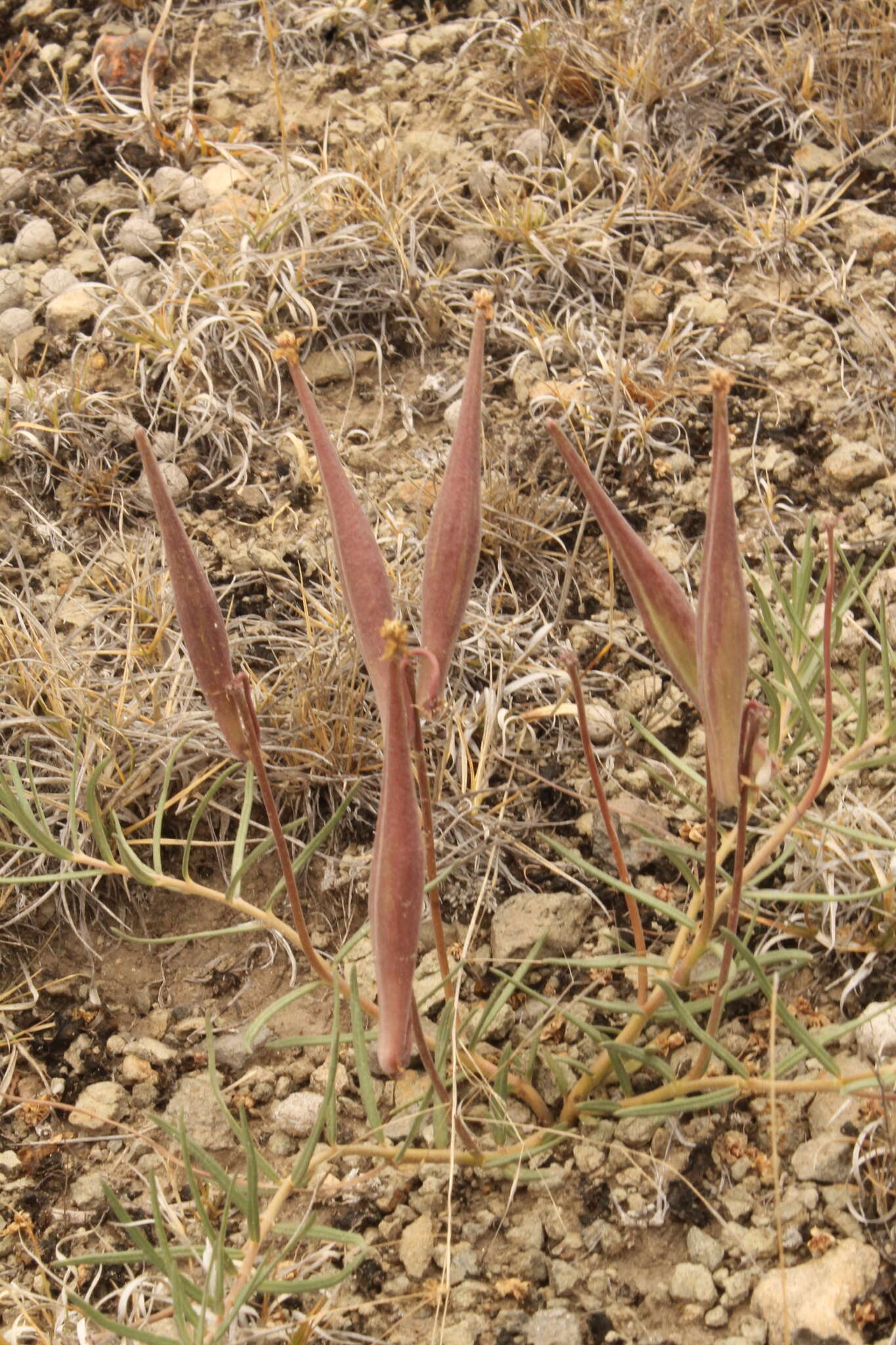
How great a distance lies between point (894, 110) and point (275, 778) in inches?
91.2

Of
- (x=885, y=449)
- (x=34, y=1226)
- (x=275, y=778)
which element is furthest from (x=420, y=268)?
(x=34, y=1226)

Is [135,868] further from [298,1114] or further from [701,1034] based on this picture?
[701,1034]

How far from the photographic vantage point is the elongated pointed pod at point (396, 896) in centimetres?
117

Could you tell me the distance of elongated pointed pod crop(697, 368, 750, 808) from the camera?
4.10 ft

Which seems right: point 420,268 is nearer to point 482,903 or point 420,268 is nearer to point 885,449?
point 885,449

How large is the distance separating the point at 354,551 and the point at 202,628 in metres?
0.20

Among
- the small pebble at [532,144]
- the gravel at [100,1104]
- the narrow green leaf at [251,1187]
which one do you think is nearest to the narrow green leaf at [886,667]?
the narrow green leaf at [251,1187]

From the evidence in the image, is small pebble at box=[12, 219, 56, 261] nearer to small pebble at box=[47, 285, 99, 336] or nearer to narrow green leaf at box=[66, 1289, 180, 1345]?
small pebble at box=[47, 285, 99, 336]

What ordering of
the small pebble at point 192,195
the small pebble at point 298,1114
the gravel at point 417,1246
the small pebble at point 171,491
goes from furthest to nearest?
the small pebble at point 192,195 → the small pebble at point 171,491 → the small pebble at point 298,1114 → the gravel at point 417,1246

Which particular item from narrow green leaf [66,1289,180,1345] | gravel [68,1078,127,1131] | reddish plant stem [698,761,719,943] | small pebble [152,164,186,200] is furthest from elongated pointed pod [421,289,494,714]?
small pebble [152,164,186,200]

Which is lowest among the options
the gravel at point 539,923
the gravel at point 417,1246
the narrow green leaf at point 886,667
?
the gravel at point 417,1246

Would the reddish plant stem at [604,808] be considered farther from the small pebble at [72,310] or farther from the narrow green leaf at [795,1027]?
the small pebble at [72,310]

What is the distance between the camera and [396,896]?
A: 3.96 feet

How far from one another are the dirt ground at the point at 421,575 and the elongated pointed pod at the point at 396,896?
0.26 m
